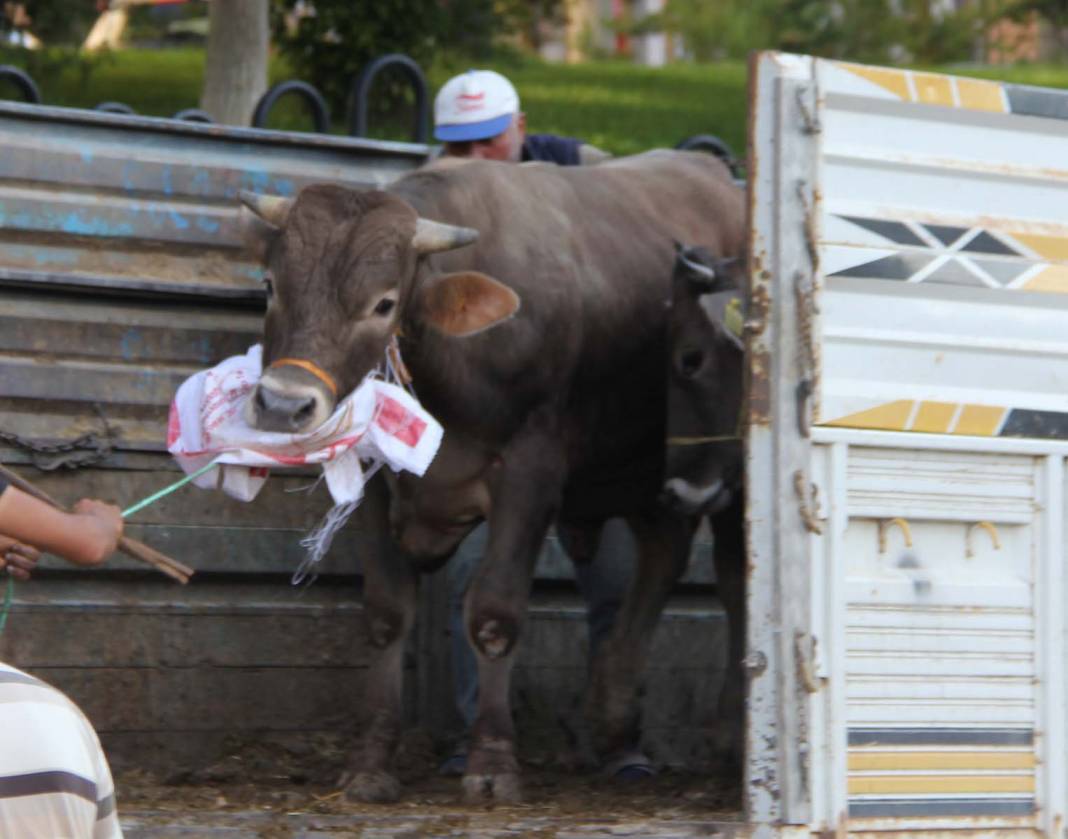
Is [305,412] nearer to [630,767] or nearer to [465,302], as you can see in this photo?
[465,302]

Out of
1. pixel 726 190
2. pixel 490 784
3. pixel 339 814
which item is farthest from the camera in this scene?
pixel 726 190

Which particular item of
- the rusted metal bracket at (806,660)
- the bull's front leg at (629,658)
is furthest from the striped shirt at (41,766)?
the bull's front leg at (629,658)

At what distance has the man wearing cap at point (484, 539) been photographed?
609cm

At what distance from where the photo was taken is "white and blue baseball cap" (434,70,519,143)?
6676mm

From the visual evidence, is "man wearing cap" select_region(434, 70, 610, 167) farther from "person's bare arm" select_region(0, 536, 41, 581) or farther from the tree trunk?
the tree trunk

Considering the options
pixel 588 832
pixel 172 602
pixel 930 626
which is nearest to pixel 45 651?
pixel 172 602

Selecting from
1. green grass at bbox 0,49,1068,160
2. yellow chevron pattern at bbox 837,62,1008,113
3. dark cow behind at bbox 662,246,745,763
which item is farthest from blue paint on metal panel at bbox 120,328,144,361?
green grass at bbox 0,49,1068,160

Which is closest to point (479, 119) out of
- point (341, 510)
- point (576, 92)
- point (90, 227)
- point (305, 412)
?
point (90, 227)

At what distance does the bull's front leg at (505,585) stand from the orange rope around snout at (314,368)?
34.4 inches

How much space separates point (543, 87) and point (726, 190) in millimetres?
13349

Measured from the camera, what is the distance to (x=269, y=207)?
5301mm

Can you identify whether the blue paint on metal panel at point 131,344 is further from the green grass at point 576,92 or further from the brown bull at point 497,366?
the green grass at point 576,92

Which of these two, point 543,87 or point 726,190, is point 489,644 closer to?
point 726,190

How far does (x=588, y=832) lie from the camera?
15.5ft
